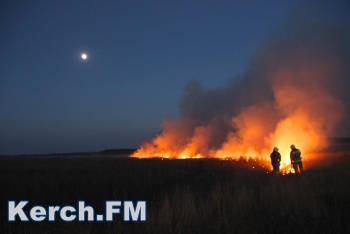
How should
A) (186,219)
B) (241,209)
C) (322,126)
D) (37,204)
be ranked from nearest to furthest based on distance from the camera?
(186,219) → (241,209) → (37,204) → (322,126)

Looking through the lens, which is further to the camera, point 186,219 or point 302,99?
point 302,99

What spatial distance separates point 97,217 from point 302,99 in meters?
34.2

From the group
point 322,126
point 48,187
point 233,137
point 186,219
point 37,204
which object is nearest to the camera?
point 186,219

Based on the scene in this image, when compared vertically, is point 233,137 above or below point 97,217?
above

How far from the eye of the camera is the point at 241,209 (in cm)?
913

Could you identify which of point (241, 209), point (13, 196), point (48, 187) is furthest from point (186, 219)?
point (48, 187)

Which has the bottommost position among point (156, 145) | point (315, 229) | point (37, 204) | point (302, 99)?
point (315, 229)

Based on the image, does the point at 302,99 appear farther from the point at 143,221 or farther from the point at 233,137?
the point at 143,221

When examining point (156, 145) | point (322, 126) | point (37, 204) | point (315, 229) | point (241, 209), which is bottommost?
point (315, 229)

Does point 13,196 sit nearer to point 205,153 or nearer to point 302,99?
point 302,99

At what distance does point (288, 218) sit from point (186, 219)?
2.60 metres

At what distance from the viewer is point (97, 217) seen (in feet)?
30.6

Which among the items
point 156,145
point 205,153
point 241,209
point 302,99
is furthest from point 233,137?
point 241,209

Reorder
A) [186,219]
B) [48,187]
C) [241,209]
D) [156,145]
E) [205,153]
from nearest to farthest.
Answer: [186,219]
[241,209]
[48,187]
[205,153]
[156,145]
